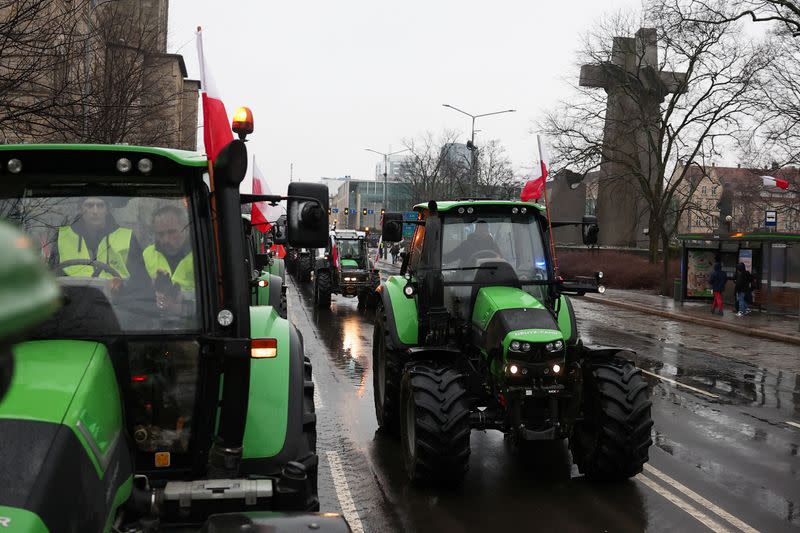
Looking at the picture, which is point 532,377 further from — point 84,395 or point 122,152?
point 84,395

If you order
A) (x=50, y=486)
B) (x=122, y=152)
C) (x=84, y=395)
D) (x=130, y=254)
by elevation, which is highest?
(x=122, y=152)

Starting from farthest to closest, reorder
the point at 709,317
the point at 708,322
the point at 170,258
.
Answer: the point at 709,317 → the point at 708,322 → the point at 170,258

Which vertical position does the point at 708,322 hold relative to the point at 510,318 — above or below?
below

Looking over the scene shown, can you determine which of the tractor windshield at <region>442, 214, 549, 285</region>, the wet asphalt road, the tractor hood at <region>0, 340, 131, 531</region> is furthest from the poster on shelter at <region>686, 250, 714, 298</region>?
the tractor hood at <region>0, 340, 131, 531</region>

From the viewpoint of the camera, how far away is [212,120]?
3.63 metres

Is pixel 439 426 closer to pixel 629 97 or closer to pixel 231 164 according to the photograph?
pixel 231 164

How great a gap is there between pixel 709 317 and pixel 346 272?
11.5m

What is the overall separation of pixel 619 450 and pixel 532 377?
1047 millimetres

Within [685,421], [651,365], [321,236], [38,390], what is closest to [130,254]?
[321,236]

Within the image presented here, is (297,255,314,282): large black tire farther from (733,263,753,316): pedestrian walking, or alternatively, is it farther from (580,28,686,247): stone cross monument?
(733,263,753,316): pedestrian walking

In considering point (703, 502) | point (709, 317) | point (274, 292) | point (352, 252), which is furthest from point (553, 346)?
point (352, 252)

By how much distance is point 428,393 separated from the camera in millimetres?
6164

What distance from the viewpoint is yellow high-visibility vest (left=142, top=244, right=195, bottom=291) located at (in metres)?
3.36

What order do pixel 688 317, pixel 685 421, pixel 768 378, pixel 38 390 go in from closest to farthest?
pixel 38 390 → pixel 685 421 → pixel 768 378 → pixel 688 317
